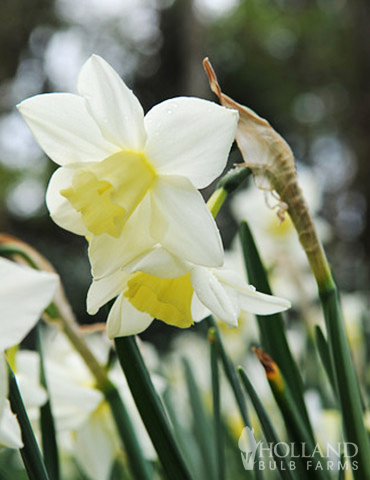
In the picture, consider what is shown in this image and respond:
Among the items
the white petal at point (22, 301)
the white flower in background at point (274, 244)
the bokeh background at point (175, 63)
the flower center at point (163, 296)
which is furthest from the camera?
the bokeh background at point (175, 63)

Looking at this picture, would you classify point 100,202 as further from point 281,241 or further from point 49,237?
point 49,237

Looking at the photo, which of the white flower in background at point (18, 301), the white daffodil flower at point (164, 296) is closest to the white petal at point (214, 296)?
the white daffodil flower at point (164, 296)

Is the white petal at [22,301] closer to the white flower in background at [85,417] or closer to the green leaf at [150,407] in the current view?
the green leaf at [150,407]

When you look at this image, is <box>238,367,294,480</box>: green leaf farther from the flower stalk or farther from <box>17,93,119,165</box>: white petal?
<box>17,93,119,165</box>: white petal

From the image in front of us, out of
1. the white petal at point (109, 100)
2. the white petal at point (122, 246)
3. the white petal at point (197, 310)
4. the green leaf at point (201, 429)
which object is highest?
the white petal at point (109, 100)

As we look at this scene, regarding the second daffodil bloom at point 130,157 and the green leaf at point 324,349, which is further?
the green leaf at point 324,349
